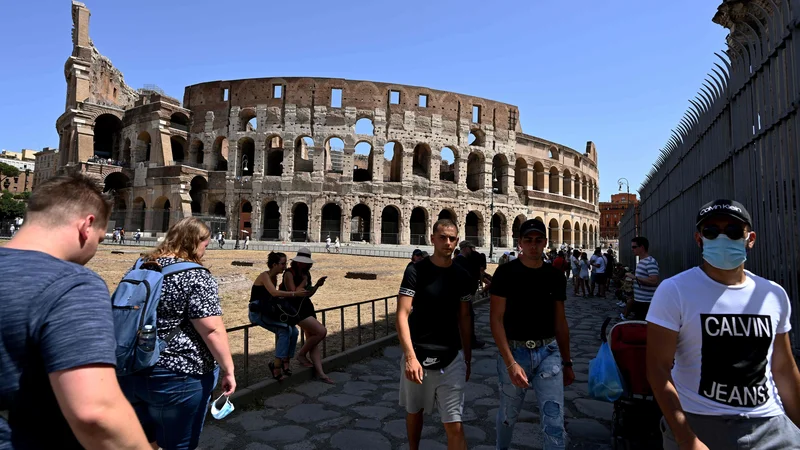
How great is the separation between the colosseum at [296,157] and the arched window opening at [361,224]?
0.17m

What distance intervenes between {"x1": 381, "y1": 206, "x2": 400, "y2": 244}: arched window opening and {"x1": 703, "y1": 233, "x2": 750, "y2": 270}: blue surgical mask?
106 ft

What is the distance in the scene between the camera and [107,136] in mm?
41094

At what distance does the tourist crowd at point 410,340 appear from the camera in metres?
1.08

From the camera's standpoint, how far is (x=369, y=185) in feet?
111

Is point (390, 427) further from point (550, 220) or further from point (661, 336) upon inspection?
point (550, 220)

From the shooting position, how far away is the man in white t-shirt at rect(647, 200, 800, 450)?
1.74 meters

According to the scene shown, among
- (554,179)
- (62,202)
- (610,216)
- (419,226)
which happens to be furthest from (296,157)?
(610,216)

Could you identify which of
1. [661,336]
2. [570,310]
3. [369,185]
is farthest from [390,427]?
[369,185]

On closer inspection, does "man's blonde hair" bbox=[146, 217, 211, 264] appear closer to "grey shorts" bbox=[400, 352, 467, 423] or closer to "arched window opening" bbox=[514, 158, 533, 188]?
"grey shorts" bbox=[400, 352, 467, 423]

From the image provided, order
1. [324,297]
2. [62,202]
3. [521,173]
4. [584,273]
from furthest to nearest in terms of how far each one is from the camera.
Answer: [521,173] → [584,273] → [324,297] → [62,202]

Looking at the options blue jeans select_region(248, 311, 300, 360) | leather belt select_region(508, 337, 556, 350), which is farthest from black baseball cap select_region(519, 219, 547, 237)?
blue jeans select_region(248, 311, 300, 360)

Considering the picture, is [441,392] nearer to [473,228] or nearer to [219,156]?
[473,228]

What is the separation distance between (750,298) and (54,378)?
95.2 inches

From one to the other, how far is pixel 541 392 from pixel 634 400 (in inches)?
28.9
